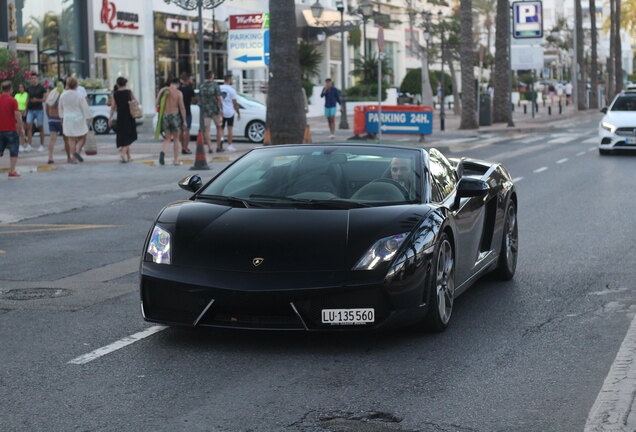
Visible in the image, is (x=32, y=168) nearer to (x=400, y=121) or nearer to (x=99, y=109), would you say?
(x=400, y=121)

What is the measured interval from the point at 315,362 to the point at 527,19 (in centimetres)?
5059

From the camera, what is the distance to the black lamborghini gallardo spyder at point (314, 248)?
6887 mm

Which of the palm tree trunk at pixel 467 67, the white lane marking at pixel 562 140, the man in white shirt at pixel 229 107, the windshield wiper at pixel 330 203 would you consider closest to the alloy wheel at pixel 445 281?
the windshield wiper at pixel 330 203

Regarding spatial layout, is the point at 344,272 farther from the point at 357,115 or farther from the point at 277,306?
the point at 357,115

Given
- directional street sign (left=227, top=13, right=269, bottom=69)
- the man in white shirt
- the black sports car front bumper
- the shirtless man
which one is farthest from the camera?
directional street sign (left=227, top=13, right=269, bottom=69)

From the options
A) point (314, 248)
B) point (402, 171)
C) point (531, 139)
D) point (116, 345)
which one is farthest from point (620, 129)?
point (116, 345)

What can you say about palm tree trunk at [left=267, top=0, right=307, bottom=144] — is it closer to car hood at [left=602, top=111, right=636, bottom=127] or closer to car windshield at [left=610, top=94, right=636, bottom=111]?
car hood at [left=602, top=111, right=636, bottom=127]

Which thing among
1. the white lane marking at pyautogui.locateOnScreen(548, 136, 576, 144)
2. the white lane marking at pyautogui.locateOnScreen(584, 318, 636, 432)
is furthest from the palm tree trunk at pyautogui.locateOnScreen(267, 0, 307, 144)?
the white lane marking at pyautogui.locateOnScreen(584, 318, 636, 432)

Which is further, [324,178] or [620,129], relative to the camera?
[620,129]

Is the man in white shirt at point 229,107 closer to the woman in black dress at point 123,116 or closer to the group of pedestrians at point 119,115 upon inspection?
the group of pedestrians at point 119,115

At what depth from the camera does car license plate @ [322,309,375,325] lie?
22.6 feet

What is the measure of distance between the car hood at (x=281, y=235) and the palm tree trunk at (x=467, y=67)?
119 feet

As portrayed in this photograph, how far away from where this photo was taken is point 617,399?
5.80 m

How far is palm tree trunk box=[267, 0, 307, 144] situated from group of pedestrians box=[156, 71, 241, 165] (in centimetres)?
164
